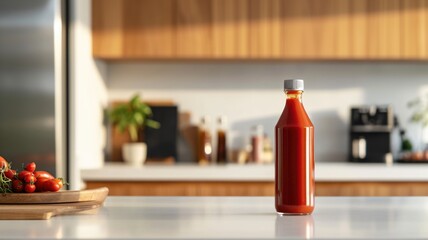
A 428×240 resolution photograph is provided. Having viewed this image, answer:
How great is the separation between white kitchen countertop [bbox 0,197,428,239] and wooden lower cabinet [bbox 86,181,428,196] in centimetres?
185

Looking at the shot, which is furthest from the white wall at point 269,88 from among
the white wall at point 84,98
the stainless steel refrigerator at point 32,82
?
the stainless steel refrigerator at point 32,82

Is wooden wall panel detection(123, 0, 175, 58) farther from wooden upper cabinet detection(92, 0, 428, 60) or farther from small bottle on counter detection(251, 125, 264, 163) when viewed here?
small bottle on counter detection(251, 125, 264, 163)

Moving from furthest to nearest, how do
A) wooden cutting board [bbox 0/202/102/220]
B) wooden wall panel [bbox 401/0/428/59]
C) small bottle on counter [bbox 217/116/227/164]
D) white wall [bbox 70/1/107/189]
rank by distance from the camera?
1. small bottle on counter [bbox 217/116/227/164]
2. wooden wall panel [bbox 401/0/428/59]
3. white wall [bbox 70/1/107/189]
4. wooden cutting board [bbox 0/202/102/220]

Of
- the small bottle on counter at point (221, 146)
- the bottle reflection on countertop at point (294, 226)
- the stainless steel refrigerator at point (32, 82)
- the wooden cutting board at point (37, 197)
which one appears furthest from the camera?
the small bottle on counter at point (221, 146)

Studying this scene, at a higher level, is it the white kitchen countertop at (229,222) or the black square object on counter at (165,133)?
the black square object on counter at (165,133)

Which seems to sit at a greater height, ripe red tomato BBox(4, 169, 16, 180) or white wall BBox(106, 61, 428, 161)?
white wall BBox(106, 61, 428, 161)

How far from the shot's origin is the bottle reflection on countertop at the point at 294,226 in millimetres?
1409

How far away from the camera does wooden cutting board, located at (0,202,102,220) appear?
5.50 feet

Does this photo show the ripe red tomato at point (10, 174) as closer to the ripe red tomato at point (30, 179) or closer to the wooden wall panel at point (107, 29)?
the ripe red tomato at point (30, 179)

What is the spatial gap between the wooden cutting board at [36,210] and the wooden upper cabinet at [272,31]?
8.32 feet

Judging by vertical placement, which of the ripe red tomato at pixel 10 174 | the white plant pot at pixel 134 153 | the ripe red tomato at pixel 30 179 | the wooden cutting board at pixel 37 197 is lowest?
the white plant pot at pixel 134 153

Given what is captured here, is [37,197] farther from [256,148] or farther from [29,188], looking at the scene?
[256,148]

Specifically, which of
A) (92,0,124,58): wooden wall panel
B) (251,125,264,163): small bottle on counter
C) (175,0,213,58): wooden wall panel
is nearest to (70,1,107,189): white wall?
(92,0,124,58): wooden wall panel

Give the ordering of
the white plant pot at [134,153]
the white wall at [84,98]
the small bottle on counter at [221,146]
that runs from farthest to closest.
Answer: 1. the small bottle on counter at [221,146]
2. the white plant pot at [134,153]
3. the white wall at [84,98]
